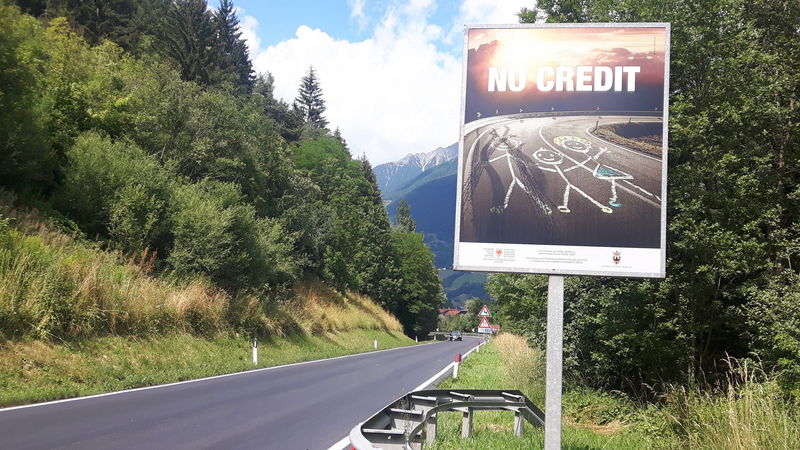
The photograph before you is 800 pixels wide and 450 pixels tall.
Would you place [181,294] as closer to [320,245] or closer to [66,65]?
[66,65]

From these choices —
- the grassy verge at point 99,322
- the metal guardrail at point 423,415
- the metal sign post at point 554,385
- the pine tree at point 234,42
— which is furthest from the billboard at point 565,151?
the pine tree at point 234,42

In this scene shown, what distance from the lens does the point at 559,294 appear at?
5.84 metres

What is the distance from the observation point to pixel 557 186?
6129 millimetres

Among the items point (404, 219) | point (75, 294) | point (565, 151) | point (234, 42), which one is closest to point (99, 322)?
point (75, 294)

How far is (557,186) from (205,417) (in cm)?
694

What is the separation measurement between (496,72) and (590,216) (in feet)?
5.88

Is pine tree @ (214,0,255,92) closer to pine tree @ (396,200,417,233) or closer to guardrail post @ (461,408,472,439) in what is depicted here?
pine tree @ (396,200,417,233)

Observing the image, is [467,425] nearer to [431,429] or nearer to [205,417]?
[431,429]

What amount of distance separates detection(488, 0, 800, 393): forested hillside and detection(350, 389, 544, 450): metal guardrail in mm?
5945

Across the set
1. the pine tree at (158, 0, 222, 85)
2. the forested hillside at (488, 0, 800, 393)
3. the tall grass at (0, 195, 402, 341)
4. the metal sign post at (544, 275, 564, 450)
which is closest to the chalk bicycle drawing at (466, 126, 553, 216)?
the metal sign post at (544, 275, 564, 450)

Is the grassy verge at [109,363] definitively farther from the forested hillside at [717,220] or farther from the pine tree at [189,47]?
the pine tree at [189,47]

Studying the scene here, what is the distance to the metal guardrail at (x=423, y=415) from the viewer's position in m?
5.14

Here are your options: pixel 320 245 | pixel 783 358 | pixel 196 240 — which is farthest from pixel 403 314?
pixel 783 358

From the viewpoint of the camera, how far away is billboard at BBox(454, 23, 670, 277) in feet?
19.6
